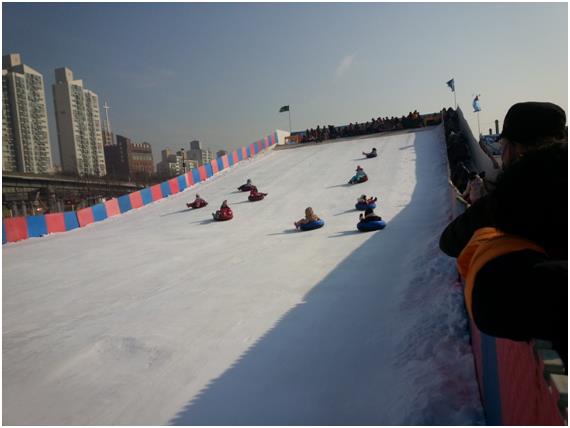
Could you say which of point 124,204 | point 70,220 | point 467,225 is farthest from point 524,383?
point 124,204

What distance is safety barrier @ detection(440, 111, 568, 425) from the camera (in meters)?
1.40

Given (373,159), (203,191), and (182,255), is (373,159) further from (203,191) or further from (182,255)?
(182,255)

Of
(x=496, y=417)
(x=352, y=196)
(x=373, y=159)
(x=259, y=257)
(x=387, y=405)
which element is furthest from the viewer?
(x=373, y=159)

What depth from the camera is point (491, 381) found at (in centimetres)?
277

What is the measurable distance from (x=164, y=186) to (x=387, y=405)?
2027cm

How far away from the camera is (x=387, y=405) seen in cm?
367

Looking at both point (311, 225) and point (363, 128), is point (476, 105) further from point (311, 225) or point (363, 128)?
point (311, 225)

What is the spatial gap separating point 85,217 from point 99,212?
747 mm

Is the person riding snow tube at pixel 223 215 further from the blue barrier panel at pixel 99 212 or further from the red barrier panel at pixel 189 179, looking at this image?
the red barrier panel at pixel 189 179

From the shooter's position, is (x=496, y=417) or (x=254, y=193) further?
(x=254, y=193)

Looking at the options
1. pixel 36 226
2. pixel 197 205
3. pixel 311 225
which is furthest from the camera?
pixel 197 205

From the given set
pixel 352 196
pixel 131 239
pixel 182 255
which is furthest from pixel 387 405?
pixel 352 196

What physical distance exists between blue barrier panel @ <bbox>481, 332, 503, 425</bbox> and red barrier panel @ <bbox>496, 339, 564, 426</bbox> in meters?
0.13

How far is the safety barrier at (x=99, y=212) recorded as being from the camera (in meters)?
15.9
